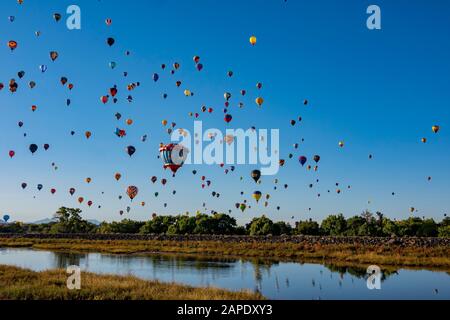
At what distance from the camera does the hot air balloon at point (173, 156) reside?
2099 inches

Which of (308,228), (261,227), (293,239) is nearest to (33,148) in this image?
(293,239)

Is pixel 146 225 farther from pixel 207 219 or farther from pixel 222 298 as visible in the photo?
pixel 222 298

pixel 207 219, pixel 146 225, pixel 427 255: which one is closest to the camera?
pixel 427 255

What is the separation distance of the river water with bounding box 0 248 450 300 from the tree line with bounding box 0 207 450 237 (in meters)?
63.7

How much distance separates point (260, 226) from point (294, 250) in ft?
185

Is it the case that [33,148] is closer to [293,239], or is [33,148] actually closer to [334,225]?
[293,239]

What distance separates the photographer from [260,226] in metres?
117

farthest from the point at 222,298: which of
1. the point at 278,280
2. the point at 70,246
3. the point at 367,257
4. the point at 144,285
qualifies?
the point at 70,246

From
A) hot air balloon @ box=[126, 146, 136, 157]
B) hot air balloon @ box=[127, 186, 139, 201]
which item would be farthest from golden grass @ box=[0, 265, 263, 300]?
hot air balloon @ box=[127, 186, 139, 201]

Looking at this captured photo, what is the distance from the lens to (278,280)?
3575cm

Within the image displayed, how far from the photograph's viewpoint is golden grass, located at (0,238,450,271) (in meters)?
48.9

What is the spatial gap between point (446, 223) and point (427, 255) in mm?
64812
